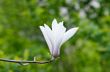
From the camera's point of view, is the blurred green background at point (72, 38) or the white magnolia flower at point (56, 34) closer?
the white magnolia flower at point (56, 34)

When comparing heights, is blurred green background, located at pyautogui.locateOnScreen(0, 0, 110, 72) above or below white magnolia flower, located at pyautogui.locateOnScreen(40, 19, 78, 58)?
above

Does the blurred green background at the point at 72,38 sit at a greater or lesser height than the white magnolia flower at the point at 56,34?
greater

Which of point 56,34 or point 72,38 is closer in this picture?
point 56,34

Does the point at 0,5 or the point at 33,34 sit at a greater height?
the point at 0,5

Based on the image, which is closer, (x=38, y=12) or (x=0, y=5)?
(x=38, y=12)

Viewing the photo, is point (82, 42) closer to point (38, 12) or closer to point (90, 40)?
point (90, 40)

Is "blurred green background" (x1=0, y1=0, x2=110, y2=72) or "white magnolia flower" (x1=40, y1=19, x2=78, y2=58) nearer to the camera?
"white magnolia flower" (x1=40, y1=19, x2=78, y2=58)

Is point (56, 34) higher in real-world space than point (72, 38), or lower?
lower

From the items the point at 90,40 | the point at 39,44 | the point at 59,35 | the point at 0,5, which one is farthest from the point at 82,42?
the point at 59,35
